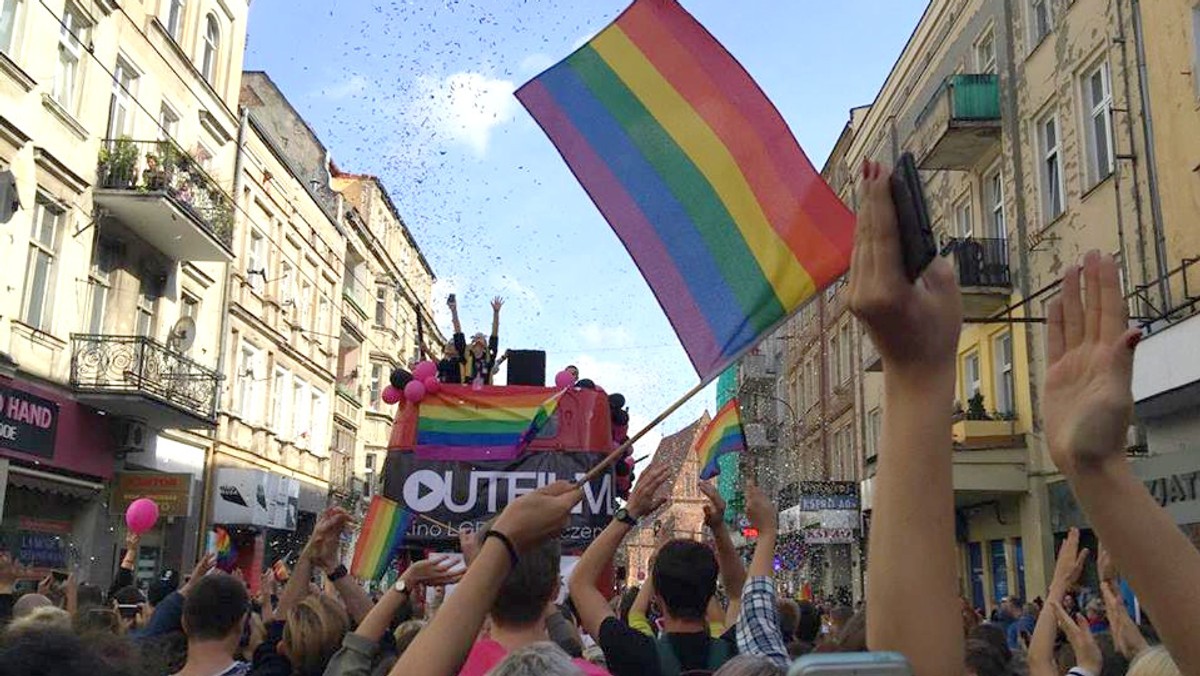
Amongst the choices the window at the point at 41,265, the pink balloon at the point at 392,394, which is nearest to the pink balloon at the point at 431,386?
the pink balloon at the point at 392,394

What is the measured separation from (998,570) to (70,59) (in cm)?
1904

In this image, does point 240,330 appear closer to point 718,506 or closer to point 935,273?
point 718,506

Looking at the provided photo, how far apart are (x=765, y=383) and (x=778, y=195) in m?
45.1

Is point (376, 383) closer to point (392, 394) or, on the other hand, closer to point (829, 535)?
point (829, 535)

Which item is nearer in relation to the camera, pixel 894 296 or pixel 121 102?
pixel 894 296

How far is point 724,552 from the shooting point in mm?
4293

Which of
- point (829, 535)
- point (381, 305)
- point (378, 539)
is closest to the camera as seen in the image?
point (378, 539)

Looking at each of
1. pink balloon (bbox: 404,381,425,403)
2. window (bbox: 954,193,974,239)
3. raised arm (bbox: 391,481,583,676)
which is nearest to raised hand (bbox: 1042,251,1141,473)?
raised arm (bbox: 391,481,583,676)

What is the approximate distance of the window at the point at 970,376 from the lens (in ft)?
73.0

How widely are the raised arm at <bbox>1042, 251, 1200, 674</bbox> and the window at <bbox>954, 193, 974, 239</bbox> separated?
22128 millimetres

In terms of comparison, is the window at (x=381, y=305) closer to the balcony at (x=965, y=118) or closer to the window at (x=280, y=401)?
the window at (x=280, y=401)

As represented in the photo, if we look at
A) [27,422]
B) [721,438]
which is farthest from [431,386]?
[27,422]

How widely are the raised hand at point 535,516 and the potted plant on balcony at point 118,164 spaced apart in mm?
17487

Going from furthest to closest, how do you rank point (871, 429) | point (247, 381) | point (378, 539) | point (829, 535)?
1. point (871, 429)
2. point (829, 535)
3. point (247, 381)
4. point (378, 539)
